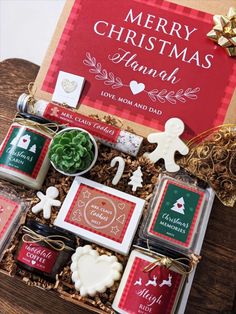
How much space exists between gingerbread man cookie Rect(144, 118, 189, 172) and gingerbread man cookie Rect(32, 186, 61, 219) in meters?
0.23

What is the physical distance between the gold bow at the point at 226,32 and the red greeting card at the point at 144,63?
2 centimetres

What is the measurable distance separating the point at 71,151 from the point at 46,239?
0.19m

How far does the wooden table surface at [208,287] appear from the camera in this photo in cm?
92

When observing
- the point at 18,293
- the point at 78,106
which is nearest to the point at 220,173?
the point at 78,106

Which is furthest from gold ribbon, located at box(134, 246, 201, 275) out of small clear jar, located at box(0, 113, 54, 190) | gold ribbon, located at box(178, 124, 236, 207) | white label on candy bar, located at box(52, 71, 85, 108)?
white label on candy bar, located at box(52, 71, 85, 108)

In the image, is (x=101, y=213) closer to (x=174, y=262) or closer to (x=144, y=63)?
(x=174, y=262)

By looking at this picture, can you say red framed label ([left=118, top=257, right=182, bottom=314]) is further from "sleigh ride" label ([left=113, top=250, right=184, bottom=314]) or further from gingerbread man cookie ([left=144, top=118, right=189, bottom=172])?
gingerbread man cookie ([left=144, top=118, right=189, bottom=172])

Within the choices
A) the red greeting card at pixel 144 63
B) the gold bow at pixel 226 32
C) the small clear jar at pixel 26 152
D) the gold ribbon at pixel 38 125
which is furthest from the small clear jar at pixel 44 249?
the gold bow at pixel 226 32

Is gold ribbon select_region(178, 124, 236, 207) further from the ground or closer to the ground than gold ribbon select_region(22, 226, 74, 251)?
further from the ground

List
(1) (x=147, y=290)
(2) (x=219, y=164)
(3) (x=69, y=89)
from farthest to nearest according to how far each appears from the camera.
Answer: (3) (x=69, y=89)
(2) (x=219, y=164)
(1) (x=147, y=290)

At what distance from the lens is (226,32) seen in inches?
40.3

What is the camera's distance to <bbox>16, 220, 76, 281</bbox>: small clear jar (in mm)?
892

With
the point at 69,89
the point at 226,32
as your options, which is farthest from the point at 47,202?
the point at 226,32

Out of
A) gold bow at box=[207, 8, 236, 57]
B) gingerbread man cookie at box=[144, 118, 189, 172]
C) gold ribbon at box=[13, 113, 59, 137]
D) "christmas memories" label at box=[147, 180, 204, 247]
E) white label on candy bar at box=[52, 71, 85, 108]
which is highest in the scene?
gold bow at box=[207, 8, 236, 57]
